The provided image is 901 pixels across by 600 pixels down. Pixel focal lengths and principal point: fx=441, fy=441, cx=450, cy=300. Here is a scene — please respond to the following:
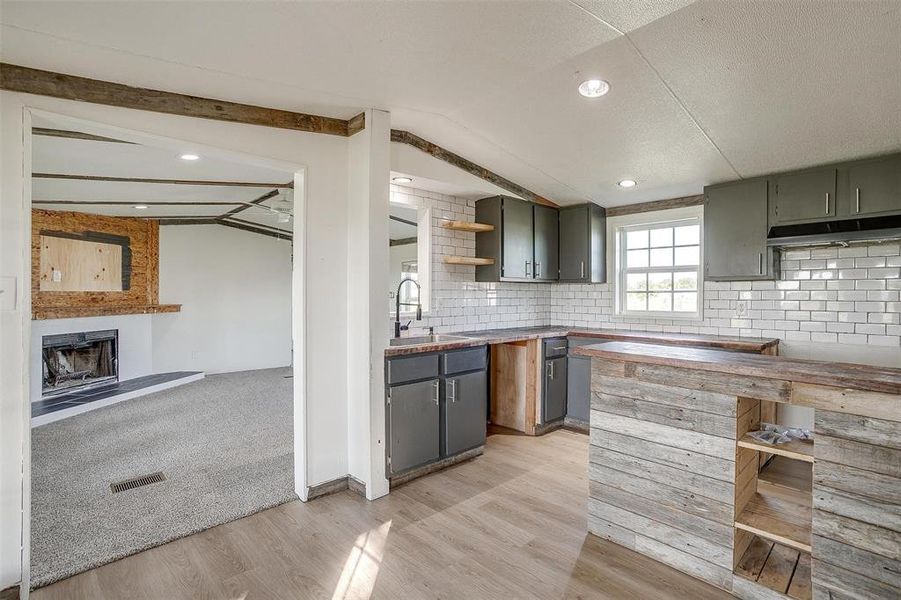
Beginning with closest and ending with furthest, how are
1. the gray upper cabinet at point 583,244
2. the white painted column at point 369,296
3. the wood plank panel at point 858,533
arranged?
the wood plank panel at point 858,533, the white painted column at point 369,296, the gray upper cabinet at point 583,244

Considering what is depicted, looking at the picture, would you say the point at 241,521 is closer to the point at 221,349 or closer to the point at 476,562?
the point at 476,562

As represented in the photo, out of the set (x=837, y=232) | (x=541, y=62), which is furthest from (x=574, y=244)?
(x=541, y=62)

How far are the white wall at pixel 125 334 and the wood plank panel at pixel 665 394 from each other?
20.6ft

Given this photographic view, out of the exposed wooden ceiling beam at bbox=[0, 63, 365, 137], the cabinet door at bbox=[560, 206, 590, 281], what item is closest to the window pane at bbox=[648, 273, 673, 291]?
the cabinet door at bbox=[560, 206, 590, 281]

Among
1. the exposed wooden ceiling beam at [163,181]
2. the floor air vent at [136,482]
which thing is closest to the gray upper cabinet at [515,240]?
the exposed wooden ceiling beam at [163,181]

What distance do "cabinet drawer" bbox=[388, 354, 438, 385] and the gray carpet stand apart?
105cm

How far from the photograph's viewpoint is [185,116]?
248cm

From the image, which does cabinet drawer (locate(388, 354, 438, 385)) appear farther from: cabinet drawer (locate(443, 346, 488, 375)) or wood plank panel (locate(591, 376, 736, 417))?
wood plank panel (locate(591, 376, 736, 417))

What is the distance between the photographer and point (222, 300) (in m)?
7.53

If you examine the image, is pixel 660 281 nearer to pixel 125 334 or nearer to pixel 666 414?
pixel 666 414

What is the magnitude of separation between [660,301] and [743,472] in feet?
8.87

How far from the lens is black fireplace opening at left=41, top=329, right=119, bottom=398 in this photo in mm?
5359

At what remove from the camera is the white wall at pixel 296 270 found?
193 centimetres

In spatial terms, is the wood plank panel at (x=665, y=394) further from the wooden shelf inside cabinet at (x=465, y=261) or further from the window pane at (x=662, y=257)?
the window pane at (x=662, y=257)
